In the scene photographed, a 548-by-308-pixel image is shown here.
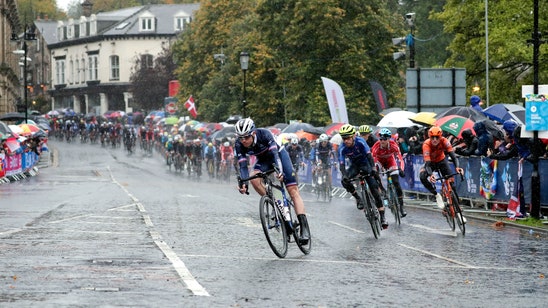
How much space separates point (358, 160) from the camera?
18.8 m

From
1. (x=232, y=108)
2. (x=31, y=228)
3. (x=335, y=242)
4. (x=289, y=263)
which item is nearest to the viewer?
(x=289, y=263)

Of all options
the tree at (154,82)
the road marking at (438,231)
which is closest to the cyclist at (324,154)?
the road marking at (438,231)

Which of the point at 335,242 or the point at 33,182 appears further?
the point at 33,182

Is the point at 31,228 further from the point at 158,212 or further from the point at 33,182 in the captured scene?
the point at 33,182

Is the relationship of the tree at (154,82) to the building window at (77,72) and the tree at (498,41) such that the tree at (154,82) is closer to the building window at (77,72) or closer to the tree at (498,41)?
the building window at (77,72)

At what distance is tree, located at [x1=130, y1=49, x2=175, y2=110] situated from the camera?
11844 centimetres

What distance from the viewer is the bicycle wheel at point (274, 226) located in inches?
561

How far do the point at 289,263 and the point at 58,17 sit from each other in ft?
569

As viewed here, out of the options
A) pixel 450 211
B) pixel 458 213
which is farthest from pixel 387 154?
pixel 458 213

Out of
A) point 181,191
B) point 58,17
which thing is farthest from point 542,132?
point 58,17

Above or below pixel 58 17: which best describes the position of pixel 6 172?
below

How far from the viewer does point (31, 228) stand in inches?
745

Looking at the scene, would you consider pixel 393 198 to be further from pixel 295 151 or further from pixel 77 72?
pixel 77 72

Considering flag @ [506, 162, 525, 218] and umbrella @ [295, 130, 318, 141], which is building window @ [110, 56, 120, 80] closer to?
umbrella @ [295, 130, 318, 141]
